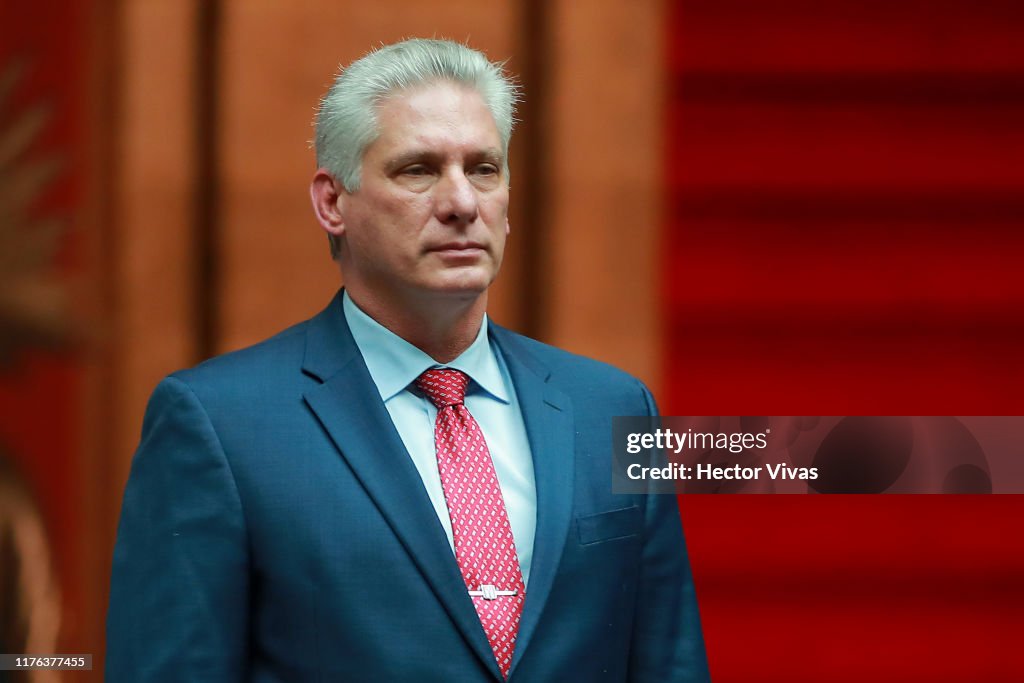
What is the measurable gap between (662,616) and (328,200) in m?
0.68

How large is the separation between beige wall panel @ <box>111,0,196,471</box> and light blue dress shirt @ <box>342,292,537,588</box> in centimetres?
84

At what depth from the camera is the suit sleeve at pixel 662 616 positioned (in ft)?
5.49

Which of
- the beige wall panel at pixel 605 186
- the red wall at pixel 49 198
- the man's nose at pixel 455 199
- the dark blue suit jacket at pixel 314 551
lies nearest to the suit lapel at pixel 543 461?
the dark blue suit jacket at pixel 314 551

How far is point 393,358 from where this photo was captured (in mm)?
1594

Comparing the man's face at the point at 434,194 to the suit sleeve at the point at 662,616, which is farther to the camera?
the suit sleeve at the point at 662,616

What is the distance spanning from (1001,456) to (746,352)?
0.52 meters

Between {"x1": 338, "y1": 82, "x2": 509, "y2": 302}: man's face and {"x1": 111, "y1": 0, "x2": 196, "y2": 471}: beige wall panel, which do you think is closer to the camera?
{"x1": 338, "y1": 82, "x2": 509, "y2": 302}: man's face

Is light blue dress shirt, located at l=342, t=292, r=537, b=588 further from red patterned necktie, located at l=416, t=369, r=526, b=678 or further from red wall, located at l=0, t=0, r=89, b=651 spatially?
red wall, located at l=0, t=0, r=89, b=651

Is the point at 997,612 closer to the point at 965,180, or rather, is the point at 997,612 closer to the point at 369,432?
the point at 965,180

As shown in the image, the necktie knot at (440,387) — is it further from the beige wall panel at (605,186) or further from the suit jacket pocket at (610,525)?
the beige wall panel at (605,186)

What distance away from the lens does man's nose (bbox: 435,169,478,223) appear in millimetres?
1502

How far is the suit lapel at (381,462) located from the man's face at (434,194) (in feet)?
0.40

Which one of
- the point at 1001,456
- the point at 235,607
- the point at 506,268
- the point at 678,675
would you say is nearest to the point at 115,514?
the point at 506,268

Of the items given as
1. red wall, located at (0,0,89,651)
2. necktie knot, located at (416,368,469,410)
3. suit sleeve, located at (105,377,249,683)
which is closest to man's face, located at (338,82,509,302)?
necktie knot, located at (416,368,469,410)
